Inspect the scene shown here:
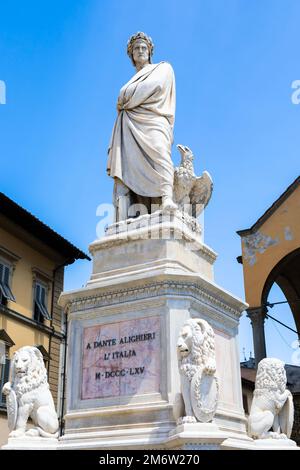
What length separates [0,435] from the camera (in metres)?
20.8

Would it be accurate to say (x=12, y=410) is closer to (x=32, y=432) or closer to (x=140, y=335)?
(x=32, y=432)

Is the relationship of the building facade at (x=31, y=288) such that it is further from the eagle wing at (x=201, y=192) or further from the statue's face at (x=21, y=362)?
the statue's face at (x=21, y=362)

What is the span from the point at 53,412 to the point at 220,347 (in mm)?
2123

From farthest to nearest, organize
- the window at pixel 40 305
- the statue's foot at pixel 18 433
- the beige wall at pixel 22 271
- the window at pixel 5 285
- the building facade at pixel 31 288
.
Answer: the window at pixel 40 305
the beige wall at pixel 22 271
the building facade at pixel 31 288
the window at pixel 5 285
the statue's foot at pixel 18 433

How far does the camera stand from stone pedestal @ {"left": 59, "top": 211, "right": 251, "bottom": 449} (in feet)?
21.7

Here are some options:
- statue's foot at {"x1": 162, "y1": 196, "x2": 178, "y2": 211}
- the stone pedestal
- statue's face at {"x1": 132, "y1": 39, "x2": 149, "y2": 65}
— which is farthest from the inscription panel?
statue's face at {"x1": 132, "y1": 39, "x2": 149, "y2": 65}

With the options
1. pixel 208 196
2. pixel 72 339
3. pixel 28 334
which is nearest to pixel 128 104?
pixel 208 196

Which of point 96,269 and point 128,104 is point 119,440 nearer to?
point 96,269

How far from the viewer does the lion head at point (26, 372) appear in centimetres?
693

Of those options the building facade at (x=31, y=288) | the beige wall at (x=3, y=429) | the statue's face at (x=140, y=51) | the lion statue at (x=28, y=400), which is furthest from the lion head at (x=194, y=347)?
the building facade at (x=31, y=288)

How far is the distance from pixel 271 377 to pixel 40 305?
2029cm

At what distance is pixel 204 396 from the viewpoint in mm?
6023

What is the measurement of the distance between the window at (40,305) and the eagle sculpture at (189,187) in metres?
18.6

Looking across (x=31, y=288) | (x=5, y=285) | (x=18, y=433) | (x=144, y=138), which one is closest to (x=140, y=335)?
(x=18, y=433)
